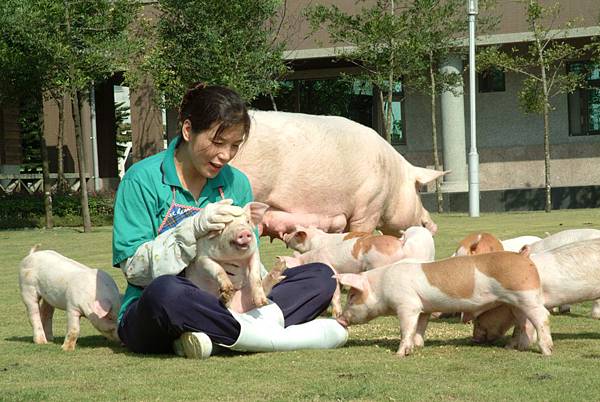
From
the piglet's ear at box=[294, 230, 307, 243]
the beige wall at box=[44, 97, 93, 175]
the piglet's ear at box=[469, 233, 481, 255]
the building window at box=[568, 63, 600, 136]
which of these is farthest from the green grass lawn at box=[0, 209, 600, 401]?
the beige wall at box=[44, 97, 93, 175]

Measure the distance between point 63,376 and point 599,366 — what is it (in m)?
2.55

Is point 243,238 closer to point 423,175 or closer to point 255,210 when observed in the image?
point 255,210

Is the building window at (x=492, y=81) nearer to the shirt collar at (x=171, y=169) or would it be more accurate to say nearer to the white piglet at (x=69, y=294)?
A: the white piglet at (x=69, y=294)

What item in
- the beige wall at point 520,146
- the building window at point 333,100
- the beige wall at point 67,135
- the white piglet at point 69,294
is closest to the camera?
the white piglet at point 69,294

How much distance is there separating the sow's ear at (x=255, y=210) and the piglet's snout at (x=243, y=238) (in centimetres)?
21

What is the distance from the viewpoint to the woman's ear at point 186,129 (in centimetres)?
561

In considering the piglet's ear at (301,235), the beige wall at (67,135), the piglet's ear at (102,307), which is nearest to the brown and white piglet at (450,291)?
the piglet's ear at (102,307)

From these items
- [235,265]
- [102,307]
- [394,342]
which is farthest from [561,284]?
[102,307]

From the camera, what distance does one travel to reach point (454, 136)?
1174 inches

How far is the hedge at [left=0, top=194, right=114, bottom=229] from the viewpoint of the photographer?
2584 centimetres

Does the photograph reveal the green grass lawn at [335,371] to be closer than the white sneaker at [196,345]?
Yes

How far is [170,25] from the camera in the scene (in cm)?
2664

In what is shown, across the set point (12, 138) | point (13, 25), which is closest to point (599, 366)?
point (13, 25)

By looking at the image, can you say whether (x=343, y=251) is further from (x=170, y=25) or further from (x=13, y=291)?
(x=170, y=25)
